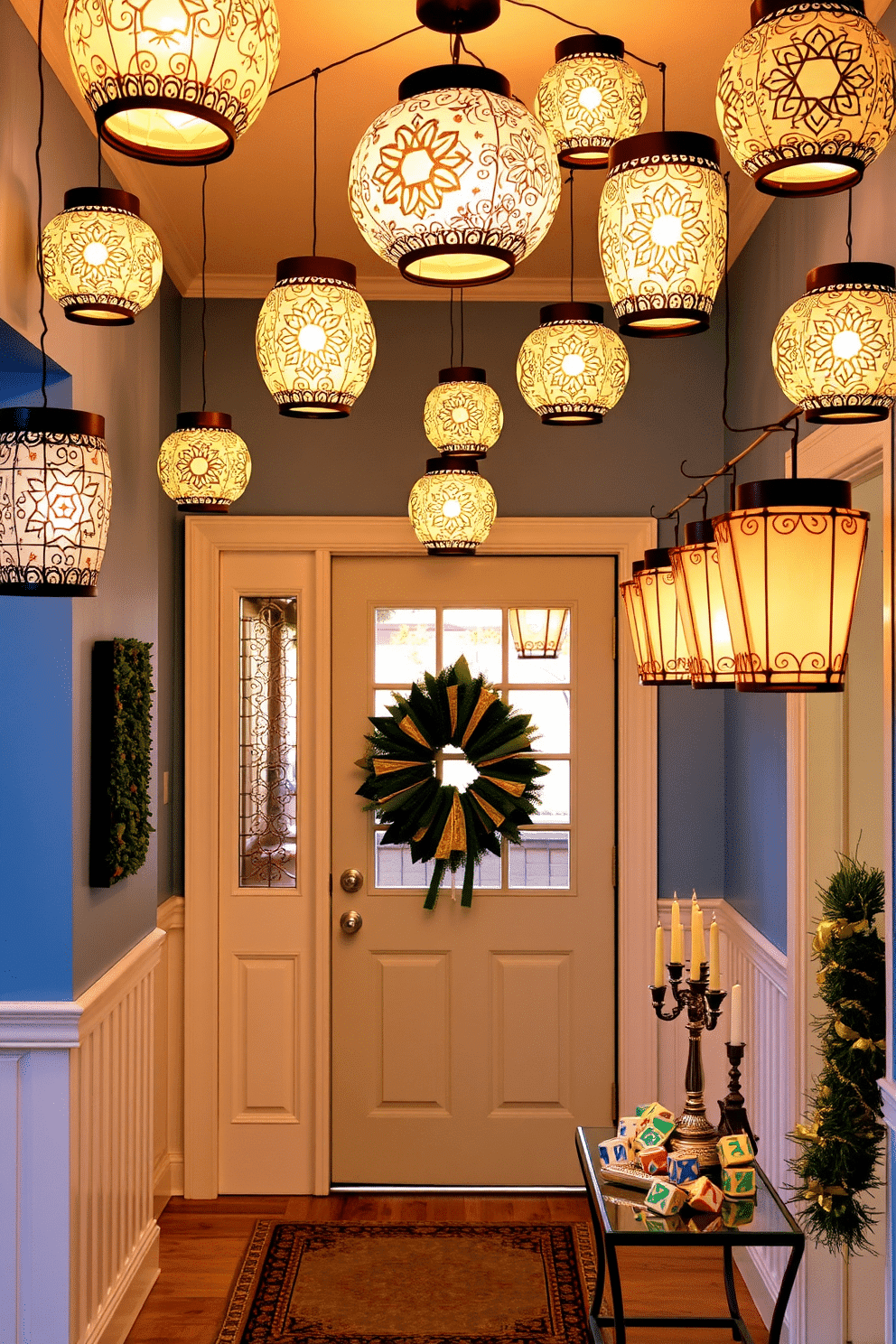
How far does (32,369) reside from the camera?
2383 mm

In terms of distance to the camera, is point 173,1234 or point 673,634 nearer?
point 673,634

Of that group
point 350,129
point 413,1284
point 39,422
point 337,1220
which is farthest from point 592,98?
point 337,1220

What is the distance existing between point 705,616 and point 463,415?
794mm

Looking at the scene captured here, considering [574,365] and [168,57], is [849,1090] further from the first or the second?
[168,57]

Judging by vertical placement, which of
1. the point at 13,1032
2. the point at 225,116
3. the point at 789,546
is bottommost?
the point at 13,1032

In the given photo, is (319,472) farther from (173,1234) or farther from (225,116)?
(225,116)

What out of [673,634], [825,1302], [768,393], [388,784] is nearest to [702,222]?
[673,634]

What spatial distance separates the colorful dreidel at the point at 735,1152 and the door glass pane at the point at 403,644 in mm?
1939

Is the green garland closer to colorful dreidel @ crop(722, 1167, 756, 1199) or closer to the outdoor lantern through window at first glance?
colorful dreidel @ crop(722, 1167, 756, 1199)

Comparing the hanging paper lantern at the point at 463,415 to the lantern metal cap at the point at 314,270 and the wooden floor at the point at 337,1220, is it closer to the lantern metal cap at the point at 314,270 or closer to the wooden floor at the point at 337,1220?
the lantern metal cap at the point at 314,270

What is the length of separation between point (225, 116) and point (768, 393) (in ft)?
7.39

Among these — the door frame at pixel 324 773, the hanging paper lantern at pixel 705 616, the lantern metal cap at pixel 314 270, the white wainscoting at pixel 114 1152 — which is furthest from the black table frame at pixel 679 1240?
the lantern metal cap at pixel 314 270

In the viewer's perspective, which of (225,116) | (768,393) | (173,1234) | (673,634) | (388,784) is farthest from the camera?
(388,784)

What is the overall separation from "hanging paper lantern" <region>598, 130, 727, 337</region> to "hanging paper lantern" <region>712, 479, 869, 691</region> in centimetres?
25
